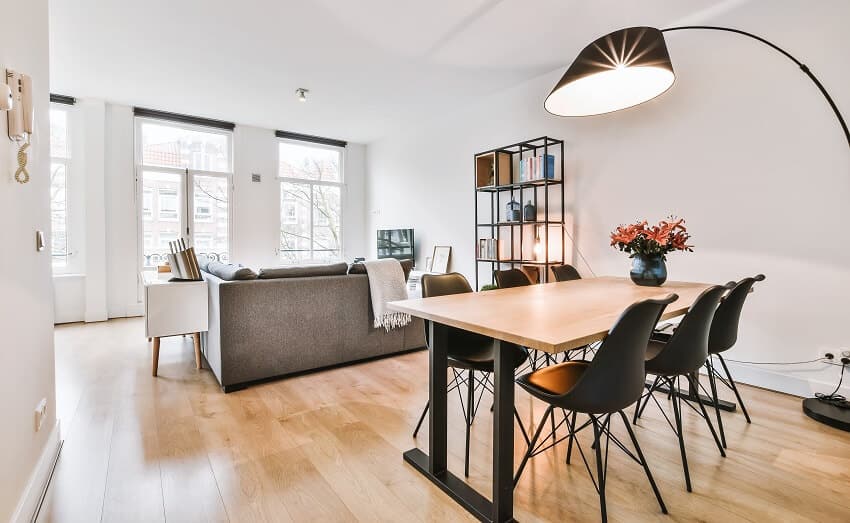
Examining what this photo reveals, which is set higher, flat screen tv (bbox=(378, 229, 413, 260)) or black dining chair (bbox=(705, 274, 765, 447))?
flat screen tv (bbox=(378, 229, 413, 260))

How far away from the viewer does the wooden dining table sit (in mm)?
1312

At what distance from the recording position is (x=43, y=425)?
176 centimetres

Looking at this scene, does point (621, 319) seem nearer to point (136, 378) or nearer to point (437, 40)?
point (437, 40)

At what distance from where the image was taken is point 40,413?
169 centimetres

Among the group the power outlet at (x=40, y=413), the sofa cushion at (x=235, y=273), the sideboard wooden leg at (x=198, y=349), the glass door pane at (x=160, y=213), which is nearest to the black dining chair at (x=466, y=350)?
the sofa cushion at (x=235, y=273)

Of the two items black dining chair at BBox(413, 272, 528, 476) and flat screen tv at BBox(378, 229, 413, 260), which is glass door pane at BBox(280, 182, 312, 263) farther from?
black dining chair at BBox(413, 272, 528, 476)

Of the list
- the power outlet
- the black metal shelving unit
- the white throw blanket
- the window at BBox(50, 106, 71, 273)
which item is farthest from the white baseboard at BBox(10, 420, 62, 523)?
the window at BBox(50, 106, 71, 273)

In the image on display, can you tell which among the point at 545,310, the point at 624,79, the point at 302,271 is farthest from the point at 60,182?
the point at 624,79

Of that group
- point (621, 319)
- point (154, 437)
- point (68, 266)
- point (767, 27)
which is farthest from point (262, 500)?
point (68, 266)

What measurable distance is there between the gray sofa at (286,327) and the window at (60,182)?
3.20 m

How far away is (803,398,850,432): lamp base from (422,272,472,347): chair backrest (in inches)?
83.3

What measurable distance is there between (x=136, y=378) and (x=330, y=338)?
4.85 feet

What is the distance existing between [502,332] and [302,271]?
2.14m

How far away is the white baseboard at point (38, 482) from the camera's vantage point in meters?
1.38
